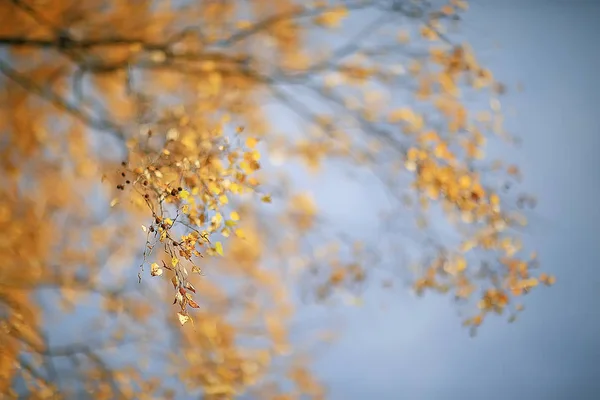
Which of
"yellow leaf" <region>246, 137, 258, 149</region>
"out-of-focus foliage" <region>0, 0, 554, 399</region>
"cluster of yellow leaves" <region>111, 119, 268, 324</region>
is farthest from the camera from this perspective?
"out-of-focus foliage" <region>0, 0, 554, 399</region>

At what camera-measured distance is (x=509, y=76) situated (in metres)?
5.32

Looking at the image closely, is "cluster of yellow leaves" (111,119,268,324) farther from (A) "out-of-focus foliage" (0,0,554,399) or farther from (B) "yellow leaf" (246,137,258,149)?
(A) "out-of-focus foliage" (0,0,554,399)

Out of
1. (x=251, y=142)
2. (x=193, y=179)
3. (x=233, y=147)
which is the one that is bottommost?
(x=193, y=179)

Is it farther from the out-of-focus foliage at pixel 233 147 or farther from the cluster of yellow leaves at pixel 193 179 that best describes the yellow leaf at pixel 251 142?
the out-of-focus foliage at pixel 233 147

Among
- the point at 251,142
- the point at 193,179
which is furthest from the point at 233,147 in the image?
the point at 193,179

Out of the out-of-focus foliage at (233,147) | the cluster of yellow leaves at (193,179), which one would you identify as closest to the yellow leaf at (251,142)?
the cluster of yellow leaves at (193,179)

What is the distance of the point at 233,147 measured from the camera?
8.42 ft

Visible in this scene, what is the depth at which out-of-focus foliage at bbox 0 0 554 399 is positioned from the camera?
2.88 meters

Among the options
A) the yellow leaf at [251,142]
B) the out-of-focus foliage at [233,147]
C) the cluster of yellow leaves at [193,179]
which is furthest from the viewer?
the out-of-focus foliage at [233,147]

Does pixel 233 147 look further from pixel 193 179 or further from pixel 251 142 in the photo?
pixel 193 179

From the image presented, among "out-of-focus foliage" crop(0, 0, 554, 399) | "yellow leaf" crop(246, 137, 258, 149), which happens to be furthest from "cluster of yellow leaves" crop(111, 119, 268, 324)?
"out-of-focus foliage" crop(0, 0, 554, 399)

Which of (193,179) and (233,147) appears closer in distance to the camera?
(193,179)

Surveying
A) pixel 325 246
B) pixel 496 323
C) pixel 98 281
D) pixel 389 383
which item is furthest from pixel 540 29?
pixel 389 383

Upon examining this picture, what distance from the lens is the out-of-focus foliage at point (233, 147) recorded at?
288 cm
